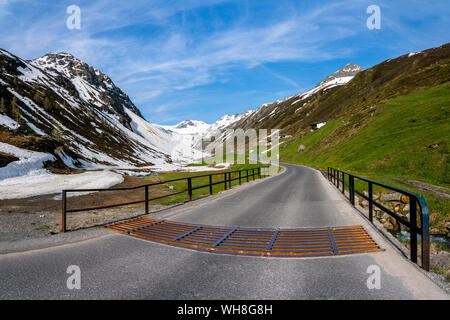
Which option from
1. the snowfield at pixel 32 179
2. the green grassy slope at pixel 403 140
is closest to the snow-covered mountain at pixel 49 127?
the snowfield at pixel 32 179

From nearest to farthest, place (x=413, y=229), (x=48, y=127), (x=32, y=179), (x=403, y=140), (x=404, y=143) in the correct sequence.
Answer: (x=413, y=229) → (x=32, y=179) → (x=404, y=143) → (x=403, y=140) → (x=48, y=127)

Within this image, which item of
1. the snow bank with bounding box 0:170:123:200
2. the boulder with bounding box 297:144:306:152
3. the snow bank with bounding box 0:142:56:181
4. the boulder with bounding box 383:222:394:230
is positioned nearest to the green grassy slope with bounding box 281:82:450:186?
the boulder with bounding box 383:222:394:230

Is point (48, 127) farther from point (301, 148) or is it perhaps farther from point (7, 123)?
point (301, 148)

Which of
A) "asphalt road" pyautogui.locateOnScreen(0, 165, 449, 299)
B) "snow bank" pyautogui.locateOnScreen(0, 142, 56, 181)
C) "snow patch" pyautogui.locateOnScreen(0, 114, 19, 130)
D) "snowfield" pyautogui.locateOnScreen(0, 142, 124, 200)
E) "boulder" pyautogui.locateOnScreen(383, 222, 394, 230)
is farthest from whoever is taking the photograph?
"snow patch" pyautogui.locateOnScreen(0, 114, 19, 130)

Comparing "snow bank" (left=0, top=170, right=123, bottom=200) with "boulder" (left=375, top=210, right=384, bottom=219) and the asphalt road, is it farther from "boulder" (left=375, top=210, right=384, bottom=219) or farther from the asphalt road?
"boulder" (left=375, top=210, right=384, bottom=219)

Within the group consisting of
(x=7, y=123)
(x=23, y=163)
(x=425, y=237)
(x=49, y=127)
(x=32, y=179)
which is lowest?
(x=32, y=179)

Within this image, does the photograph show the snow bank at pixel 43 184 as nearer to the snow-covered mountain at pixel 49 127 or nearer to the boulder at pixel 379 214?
the snow-covered mountain at pixel 49 127

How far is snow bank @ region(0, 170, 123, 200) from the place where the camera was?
20.3 meters

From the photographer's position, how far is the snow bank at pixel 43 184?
66.7 feet

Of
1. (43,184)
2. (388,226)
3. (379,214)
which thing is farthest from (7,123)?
(388,226)

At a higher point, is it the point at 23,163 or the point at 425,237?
the point at 23,163

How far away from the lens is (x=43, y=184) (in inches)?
969

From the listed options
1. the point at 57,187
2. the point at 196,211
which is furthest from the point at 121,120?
the point at 196,211

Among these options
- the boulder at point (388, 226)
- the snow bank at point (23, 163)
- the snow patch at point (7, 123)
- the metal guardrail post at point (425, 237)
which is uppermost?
the snow patch at point (7, 123)
